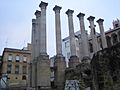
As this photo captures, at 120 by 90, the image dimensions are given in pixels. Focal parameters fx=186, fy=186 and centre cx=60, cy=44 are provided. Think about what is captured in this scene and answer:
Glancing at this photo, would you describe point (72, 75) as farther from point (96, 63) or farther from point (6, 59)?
point (6, 59)

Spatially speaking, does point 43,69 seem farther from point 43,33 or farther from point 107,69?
point 107,69

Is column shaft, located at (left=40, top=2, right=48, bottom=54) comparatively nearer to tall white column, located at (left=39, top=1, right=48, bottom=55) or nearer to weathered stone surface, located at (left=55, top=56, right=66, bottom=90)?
tall white column, located at (left=39, top=1, right=48, bottom=55)

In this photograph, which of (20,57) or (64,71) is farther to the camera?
(20,57)

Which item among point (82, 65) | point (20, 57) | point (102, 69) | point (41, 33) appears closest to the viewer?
point (102, 69)

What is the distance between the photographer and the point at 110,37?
134 ft

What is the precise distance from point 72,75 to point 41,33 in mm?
7765

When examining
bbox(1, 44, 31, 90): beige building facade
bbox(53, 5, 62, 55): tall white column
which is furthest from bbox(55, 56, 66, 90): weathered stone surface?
bbox(1, 44, 31, 90): beige building facade

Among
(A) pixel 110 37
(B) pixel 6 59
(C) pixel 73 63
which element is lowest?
(C) pixel 73 63

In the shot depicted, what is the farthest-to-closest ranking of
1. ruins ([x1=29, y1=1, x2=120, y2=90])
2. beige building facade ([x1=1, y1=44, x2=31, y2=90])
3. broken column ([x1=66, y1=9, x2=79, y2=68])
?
beige building facade ([x1=1, y1=44, x2=31, y2=90]) → broken column ([x1=66, y1=9, x2=79, y2=68]) → ruins ([x1=29, y1=1, x2=120, y2=90])

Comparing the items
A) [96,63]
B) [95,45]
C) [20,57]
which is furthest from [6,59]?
[96,63]

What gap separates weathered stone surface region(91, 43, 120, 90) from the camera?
11.2m

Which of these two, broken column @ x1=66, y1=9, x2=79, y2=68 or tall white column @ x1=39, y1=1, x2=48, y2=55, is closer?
tall white column @ x1=39, y1=1, x2=48, y2=55

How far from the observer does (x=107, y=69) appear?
470 inches

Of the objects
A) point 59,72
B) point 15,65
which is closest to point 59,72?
point 59,72
